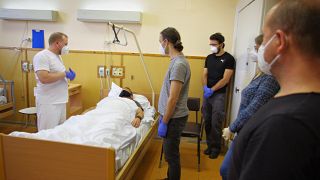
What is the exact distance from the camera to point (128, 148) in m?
1.97

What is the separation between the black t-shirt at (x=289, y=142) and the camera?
0.52m

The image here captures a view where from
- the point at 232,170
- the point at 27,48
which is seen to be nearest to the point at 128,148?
the point at 232,170

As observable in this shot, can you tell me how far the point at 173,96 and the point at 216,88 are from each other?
1.38 meters

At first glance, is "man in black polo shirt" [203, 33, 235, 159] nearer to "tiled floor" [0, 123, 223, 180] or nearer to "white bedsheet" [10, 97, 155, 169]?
"tiled floor" [0, 123, 223, 180]

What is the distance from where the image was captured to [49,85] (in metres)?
2.43

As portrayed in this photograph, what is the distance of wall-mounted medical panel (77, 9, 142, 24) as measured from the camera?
10.9ft

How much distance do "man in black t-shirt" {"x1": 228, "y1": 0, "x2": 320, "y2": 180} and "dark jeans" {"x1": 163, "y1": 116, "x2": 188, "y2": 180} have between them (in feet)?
4.16

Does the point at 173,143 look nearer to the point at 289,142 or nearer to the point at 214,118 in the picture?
the point at 214,118

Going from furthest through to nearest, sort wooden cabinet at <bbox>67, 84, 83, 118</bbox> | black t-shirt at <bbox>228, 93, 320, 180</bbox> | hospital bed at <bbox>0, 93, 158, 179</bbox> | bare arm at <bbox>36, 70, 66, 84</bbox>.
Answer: wooden cabinet at <bbox>67, 84, 83, 118</bbox>
bare arm at <bbox>36, 70, 66, 84</bbox>
hospital bed at <bbox>0, 93, 158, 179</bbox>
black t-shirt at <bbox>228, 93, 320, 180</bbox>

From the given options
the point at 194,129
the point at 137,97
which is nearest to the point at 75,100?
the point at 137,97

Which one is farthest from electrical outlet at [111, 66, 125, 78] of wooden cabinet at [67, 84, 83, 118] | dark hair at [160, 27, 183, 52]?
dark hair at [160, 27, 183, 52]

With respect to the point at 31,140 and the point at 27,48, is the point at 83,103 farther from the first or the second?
the point at 31,140

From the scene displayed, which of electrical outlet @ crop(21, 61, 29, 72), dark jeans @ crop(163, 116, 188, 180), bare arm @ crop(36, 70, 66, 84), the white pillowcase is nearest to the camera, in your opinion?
dark jeans @ crop(163, 116, 188, 180)

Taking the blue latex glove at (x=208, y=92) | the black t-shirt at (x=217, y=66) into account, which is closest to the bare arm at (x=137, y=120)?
the blue latex glove at (x=208, y=92)
